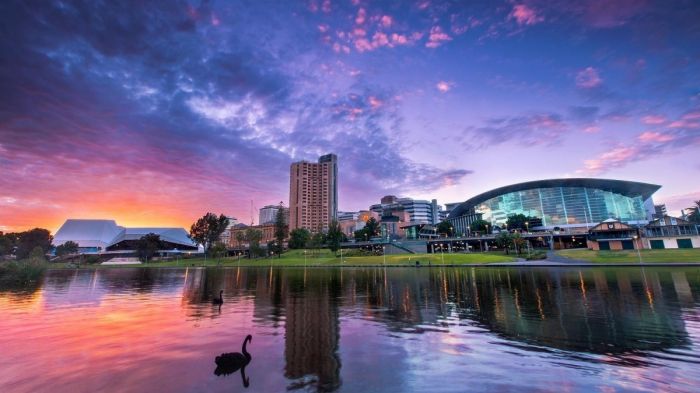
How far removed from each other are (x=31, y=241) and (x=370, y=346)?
207 meters

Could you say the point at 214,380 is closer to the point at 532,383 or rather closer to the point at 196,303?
the point at 532,383

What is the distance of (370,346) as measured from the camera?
1501 cm

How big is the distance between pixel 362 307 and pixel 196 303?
1625 centimetres

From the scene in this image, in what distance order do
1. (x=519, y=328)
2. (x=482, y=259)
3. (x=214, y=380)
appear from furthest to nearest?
(x=482, y=259)
(x=519, y=328)
(x=214, y=380)

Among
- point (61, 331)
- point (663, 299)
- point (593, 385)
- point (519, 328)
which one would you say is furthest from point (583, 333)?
point (61, 331)

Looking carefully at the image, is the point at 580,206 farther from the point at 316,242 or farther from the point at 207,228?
A: the point at 207,228

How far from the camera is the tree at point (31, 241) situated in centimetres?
15088

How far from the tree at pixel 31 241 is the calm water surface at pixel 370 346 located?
17236cm

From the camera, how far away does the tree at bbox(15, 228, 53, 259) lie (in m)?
151

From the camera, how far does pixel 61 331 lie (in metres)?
19.3

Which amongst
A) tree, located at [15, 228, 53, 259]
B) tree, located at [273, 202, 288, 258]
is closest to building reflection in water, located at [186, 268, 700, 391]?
tree, located at [273, 202, 288, 258]

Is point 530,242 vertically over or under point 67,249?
under

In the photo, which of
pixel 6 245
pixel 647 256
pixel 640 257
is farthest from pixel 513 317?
pixel 6 245

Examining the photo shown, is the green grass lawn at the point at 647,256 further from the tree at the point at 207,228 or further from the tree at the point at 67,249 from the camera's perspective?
the tree at the point at 67,249
